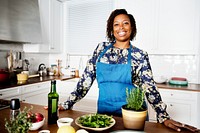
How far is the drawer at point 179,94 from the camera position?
2666 mm

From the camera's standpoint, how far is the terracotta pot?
2.93 ft

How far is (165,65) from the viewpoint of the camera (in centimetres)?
336

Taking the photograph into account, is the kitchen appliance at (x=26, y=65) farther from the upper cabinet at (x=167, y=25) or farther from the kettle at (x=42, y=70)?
the upper cabinet at (x=167, y=25)

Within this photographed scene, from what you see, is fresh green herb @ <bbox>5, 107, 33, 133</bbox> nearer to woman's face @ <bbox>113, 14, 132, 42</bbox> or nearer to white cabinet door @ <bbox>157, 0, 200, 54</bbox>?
woman's face @ <bbox>113, 14, 132, 42</bbox>

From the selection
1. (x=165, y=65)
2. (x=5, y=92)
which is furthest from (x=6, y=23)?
(x=165, y=65)

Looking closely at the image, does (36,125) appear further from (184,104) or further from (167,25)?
(167,25)

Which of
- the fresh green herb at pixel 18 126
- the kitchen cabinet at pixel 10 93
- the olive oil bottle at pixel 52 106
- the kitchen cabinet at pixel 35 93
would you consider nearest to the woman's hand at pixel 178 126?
the olive oil bottle at pixel 52 106

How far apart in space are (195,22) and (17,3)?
2854 millimetres

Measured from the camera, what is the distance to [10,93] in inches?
96.2

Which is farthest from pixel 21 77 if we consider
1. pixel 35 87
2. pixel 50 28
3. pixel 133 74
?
pixel 133 74

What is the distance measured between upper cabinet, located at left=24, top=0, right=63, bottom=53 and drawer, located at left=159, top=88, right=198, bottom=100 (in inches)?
89.6

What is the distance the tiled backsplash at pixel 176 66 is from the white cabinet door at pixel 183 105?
0.60 m

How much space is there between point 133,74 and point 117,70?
0.13m

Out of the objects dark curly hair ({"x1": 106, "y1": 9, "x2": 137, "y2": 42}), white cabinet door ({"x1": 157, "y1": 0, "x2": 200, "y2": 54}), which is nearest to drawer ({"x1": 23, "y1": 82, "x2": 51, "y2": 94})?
dark curly hair ({"x1": 106, "y1": 9, "x2": 137, "y2": 42})
